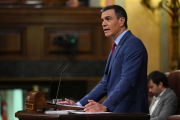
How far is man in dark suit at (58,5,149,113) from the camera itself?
1.57 m

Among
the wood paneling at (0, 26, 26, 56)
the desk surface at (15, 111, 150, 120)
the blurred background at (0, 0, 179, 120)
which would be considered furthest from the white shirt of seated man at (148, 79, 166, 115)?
the wood paneling at (0, 26, 26, 56)

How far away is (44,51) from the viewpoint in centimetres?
430

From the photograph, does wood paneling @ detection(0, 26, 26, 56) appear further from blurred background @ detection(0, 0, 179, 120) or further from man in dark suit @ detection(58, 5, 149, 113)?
man in dark suit @ detection(58, 5, 149, 113)

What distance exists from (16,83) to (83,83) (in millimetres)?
974

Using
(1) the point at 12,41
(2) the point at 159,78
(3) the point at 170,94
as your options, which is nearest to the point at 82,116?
(3) the point at 170,94

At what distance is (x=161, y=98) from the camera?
280cm

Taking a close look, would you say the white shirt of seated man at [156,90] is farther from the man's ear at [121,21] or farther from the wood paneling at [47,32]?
the wood paneling at [47,32]

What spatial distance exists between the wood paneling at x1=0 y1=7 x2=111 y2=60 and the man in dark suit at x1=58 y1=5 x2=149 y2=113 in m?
2.53

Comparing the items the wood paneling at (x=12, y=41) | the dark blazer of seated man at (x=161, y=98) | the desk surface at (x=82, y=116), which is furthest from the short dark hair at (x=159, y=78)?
the wood paneling at (x=12, y=41)

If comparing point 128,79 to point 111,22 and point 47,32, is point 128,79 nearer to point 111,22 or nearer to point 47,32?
point 111,22

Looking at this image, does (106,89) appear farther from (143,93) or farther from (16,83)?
(16,83)

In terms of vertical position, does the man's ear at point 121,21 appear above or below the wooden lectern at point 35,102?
above

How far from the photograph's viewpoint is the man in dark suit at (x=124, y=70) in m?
1.57

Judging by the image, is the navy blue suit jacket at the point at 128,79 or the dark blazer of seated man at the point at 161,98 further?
the dark blazer of seated man at the point at 161,98
